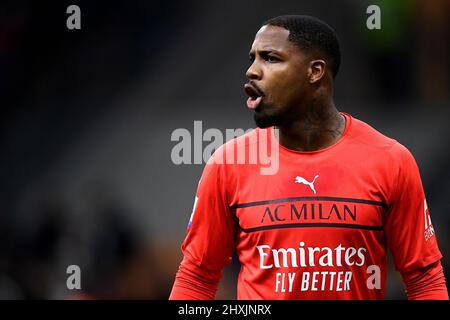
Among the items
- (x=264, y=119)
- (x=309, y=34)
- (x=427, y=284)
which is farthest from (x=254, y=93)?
(x=427, y=284)

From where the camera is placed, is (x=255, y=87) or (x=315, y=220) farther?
(x=255, y=87)

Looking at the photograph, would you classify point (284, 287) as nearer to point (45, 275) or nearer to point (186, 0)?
point (45, 275)

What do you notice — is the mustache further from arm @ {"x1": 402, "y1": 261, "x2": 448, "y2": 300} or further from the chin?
arm @ {"x1": 402, "y1": 261, "x2": 448, "y2": 300}

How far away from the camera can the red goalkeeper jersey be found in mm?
3959

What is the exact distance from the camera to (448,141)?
8797 millimetres

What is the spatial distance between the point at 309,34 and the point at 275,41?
0.18 m

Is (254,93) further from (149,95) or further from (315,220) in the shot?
(149,95)

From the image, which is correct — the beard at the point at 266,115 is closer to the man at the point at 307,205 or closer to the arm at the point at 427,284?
the man at the point at 307,205

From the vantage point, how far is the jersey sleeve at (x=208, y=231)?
411 cm

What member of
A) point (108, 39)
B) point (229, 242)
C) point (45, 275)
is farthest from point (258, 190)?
point (108, 39)

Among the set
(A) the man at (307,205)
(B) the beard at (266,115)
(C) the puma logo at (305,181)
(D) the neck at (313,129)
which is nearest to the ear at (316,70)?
(A) the man at (307,205)

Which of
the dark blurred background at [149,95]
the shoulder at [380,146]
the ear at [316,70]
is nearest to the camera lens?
the shoulder at [380,146]

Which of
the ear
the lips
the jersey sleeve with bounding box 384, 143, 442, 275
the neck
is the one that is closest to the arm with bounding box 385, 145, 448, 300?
the jersey sleeve with bounding box 384, 143, 442, 275

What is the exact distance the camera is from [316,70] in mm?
4191
